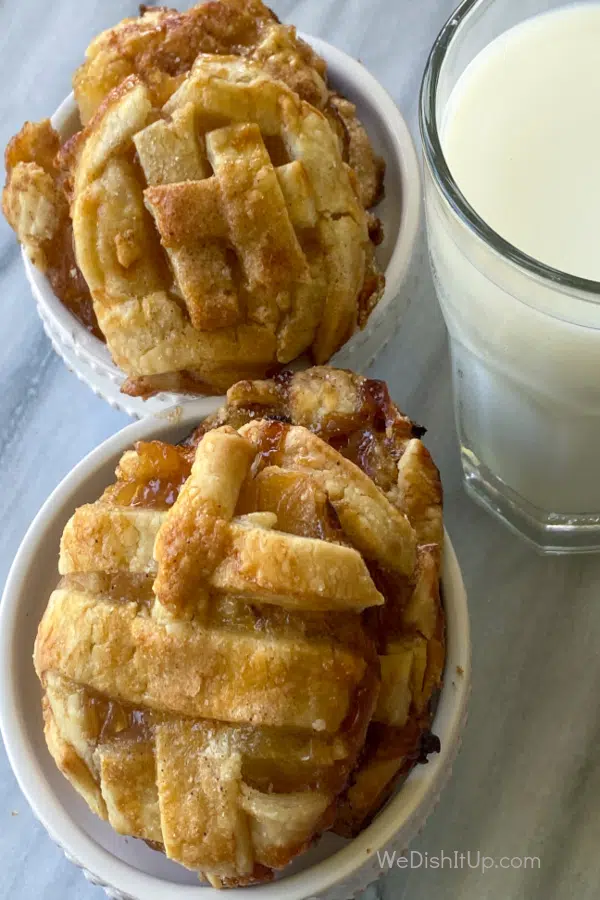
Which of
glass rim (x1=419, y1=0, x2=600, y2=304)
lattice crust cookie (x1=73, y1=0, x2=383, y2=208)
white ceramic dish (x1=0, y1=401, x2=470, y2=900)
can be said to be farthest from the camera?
lattice crust cookie (x1=73, y1=0, x2=383, y2=208)

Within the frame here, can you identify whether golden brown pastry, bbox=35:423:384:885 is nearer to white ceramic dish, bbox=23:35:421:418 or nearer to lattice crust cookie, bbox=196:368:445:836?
lattice crust cookie, bbox=196:368:445:836

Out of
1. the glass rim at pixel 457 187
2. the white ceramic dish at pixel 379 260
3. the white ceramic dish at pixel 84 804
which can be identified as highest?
the glass rim at pixel 457 187

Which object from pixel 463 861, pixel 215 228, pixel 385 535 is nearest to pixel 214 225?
pixel 215 228

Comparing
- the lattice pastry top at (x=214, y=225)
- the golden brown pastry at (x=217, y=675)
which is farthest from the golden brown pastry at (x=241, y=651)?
the lattice pastry top at (x=214, y=225)

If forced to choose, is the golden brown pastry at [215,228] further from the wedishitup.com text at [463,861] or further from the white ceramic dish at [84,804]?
the wedishitup.com text at [463,861]

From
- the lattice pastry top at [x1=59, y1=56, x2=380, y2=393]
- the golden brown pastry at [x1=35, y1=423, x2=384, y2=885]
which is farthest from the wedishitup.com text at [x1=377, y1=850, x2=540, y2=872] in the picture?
the lattice pastry top at [x1=59, y1=56, x2=380, y2=393]
